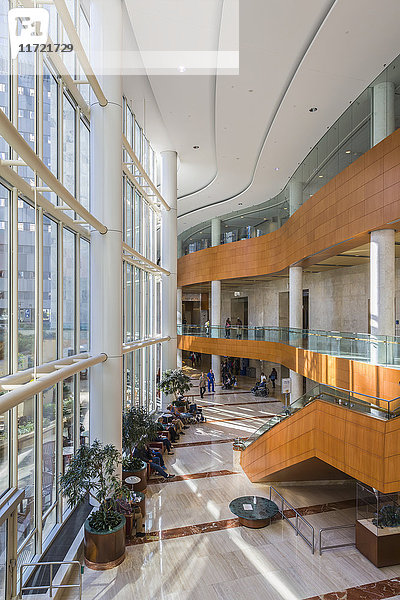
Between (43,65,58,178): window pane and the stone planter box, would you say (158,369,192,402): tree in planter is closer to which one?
the stone planter box

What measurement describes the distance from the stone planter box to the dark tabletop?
1.96m

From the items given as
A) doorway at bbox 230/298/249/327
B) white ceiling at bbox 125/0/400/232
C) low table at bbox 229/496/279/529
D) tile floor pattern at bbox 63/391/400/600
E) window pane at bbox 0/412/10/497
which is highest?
white ceiling at bbox 125/0/400/232

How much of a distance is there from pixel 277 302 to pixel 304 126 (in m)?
14.1

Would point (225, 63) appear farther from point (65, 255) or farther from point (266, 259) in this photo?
point (266, 259)

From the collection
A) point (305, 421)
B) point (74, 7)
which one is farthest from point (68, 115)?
point (305, 421)

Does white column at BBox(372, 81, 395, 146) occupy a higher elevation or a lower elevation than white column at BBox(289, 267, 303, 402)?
higher

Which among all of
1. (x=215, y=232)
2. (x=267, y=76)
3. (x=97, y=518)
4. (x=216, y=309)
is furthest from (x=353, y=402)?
(x=215, y=232)

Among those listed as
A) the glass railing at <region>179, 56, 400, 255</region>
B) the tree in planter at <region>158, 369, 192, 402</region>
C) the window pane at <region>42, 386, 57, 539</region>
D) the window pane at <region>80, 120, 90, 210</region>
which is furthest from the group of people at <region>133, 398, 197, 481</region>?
the glass railing at <region>179, 56, 400, 255</region>

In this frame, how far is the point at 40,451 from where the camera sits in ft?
22.0

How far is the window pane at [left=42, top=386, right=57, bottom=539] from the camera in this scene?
716cm

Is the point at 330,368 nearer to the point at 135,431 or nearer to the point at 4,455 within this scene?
the point at 135,431

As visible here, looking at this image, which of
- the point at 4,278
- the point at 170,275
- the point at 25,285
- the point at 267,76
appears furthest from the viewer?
the point at 170,275

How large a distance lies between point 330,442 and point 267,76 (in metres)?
9.62

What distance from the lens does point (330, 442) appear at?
867 cm
